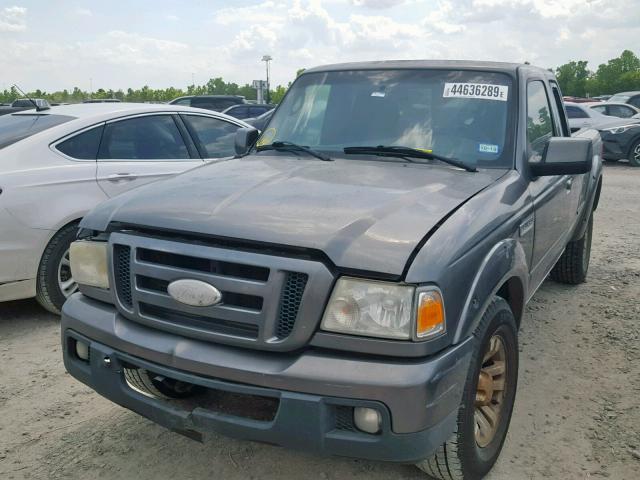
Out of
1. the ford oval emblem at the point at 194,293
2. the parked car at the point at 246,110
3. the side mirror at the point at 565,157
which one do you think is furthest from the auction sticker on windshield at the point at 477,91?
the parked car at the point at 246,110

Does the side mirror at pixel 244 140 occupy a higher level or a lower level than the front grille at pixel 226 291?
higher

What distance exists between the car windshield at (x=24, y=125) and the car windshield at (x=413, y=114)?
6.78 ft

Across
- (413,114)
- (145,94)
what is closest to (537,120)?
(413,114)

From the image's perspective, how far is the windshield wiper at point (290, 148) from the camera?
342 cm

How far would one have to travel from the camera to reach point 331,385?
2.06 m

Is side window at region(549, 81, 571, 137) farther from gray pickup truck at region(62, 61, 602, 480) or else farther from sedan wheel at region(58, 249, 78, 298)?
sedan wheel at region(58, 249, 78, 298)

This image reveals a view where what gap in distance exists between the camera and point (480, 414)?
8.89 ft

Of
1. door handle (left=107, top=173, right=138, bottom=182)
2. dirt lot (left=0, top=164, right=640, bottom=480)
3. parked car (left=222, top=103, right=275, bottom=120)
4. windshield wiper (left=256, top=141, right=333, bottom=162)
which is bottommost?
dirt lot (left=0, top=164, right=640, bottom=480)

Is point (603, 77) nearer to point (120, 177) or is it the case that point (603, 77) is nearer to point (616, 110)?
point (616, 110)

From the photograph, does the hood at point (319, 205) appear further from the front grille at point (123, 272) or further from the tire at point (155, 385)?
the tire at point (155, 385)

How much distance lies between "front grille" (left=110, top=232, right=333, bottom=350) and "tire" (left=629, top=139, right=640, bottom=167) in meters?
14.4

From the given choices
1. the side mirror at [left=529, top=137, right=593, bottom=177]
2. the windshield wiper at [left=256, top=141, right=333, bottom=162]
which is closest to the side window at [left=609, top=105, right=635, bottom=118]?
the side mirror at [left=529, top=137, right=593, bottom=177]

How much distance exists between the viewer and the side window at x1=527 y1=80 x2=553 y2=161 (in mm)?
3511

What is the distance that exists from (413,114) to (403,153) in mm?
298
